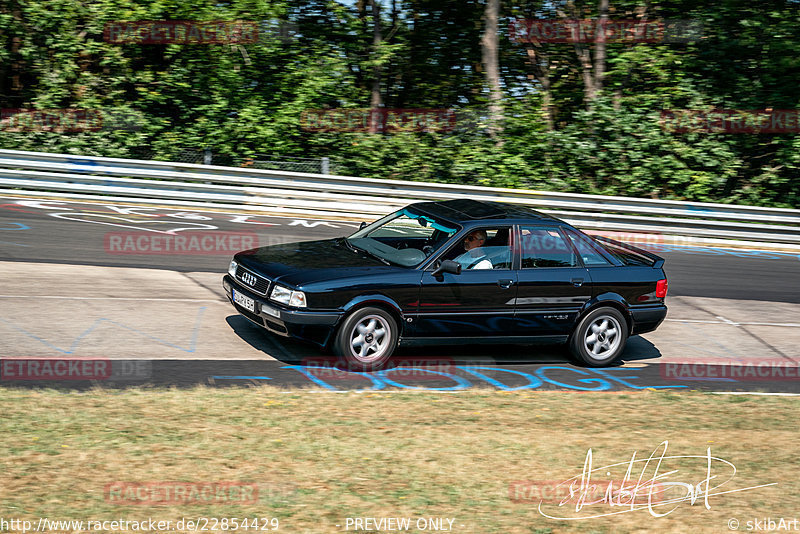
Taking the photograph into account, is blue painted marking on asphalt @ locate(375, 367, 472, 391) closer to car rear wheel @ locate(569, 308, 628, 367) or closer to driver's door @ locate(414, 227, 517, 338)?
driver's door @ locate(414, 227, 517, 338)

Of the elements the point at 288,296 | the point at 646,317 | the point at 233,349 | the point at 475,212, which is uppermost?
the point at 475,212

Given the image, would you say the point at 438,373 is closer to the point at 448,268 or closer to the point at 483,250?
the point at 448,268

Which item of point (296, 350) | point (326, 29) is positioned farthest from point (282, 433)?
point (326, 29)

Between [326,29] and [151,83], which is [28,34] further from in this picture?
[326,29]

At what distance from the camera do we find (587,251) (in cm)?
895

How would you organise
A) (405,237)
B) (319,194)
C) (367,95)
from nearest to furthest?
(405,237), (319,194), (367,95)

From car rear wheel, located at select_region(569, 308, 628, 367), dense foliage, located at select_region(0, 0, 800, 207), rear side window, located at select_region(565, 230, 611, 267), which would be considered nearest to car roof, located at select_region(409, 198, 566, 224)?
rear side window, located at select_region(565, 230, 611, 267)

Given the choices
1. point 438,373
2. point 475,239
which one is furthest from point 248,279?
point 475,239

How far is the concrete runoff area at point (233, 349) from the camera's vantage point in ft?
25.0

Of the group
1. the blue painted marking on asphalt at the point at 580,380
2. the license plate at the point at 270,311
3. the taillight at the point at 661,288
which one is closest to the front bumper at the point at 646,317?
the taillight at the point at 661,288

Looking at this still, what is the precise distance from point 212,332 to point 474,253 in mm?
2886

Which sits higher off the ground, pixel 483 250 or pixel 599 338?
pixel 483 250

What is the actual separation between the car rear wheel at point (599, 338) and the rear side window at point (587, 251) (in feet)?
1.67

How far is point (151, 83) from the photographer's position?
2041 centimetres
